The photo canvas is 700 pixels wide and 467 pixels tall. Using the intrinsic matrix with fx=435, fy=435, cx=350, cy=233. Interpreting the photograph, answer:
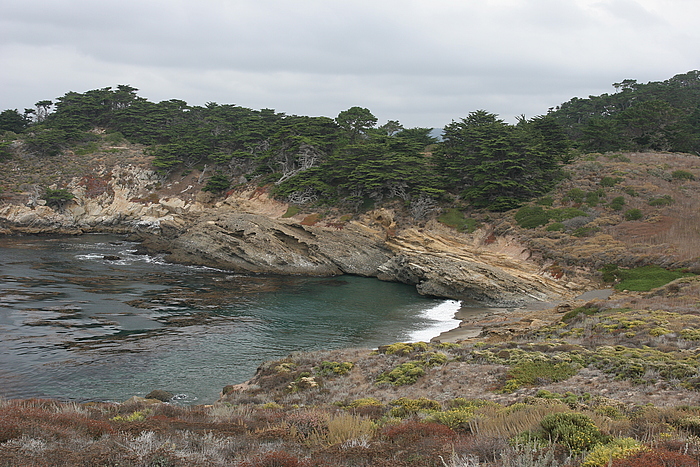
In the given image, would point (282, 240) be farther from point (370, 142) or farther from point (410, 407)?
point (410, 407)

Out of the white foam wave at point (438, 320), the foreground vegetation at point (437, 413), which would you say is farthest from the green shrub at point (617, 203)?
the foreground vegetation at point (437, 413)

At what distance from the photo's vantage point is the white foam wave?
79.3ft

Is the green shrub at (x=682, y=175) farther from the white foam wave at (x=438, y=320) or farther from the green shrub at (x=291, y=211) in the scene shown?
the green shrub at (x=291, y=211)

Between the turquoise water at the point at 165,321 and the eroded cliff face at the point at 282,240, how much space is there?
2395 millimetres

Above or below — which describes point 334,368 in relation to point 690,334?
below

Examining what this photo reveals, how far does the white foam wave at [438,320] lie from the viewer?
24.2 metres

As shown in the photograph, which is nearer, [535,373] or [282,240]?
[535,373]

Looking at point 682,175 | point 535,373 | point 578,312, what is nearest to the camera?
point 535,373

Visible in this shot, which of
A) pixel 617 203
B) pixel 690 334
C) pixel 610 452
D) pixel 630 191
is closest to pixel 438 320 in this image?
pixel 690 334

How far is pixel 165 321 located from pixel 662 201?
40720mm

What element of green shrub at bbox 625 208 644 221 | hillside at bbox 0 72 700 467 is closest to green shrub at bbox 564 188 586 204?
hillside at bbox 0 72 700 467

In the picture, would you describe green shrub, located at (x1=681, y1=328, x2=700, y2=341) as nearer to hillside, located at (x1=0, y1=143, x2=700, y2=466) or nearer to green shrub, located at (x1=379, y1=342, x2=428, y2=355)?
hillside, located at (x1=0, y1=143, x2=700, y2=466)

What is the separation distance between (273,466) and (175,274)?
34948mm

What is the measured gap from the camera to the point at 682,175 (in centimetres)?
4297
